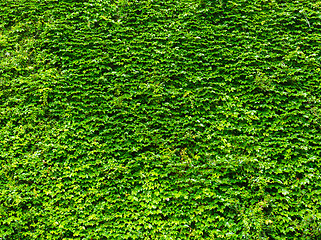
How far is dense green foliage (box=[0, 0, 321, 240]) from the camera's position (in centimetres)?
356

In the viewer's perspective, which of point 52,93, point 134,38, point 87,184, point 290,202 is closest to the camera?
point 290,202

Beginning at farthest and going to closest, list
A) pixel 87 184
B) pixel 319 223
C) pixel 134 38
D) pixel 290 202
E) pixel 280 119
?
pixel 134 38 → pixel 280 119 → pixel 87 184 → pixel 290 202 → pixel 319 223

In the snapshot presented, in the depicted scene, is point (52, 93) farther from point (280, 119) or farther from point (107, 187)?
point (280, 119)

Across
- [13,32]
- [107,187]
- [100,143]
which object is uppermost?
[13,32]

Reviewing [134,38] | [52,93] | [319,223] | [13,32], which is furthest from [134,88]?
[319,223]

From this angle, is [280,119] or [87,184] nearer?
[87,184]

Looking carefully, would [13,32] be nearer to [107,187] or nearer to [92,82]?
[92,82]

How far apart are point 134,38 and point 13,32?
2977mm

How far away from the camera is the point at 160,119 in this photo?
436 cm

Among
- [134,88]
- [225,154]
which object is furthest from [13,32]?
[225,154]

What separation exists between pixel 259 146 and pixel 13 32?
6.13 m

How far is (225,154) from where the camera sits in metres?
3.99

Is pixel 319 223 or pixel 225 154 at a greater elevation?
pixel 225 154

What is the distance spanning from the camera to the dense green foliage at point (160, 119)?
11.7ft
